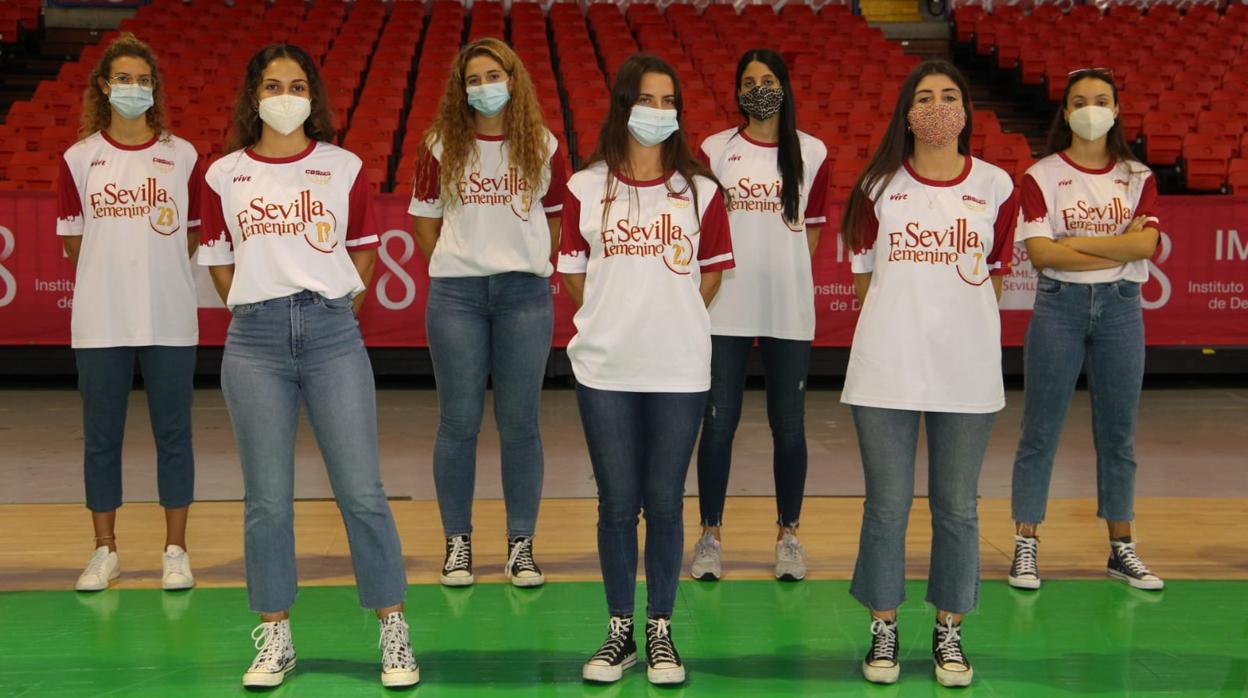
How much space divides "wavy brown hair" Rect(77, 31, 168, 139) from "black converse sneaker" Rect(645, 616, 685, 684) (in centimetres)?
251

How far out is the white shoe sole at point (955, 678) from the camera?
3.78 m

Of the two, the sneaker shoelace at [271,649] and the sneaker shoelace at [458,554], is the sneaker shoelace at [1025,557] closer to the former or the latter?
the sneaker shoelace at [458,554]

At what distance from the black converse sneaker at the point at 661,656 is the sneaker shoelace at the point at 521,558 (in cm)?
103

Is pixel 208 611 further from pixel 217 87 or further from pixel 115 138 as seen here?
pixel 217 87

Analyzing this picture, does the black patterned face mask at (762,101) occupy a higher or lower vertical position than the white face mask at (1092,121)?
higher

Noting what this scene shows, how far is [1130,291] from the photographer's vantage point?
4672 millimetres

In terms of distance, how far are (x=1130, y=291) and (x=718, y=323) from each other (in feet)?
4.84

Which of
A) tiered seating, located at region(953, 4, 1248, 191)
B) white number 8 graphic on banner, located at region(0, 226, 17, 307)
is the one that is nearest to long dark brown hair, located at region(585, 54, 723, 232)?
white number 8 graphic on banner, located at region(0, 226, 17, 307)

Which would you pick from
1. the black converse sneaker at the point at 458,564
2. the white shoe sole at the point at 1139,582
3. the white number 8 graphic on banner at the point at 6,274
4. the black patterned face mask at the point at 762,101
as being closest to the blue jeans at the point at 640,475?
the black converse sneaker at the point at 458,564

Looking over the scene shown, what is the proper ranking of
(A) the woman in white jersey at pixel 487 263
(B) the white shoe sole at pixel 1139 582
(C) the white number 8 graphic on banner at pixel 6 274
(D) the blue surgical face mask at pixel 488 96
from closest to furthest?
(D) the blue surgical face mask at pixel 488 96 < (A) the woman in white jersey at pixel 487 263 < (B) the white shoe sole at pixel 1139 582 < (C) the white number 8 graphic on banner at pixel 6 274

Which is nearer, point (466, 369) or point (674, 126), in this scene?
point (674, 126)

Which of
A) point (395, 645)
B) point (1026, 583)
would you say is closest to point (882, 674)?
point (1026, 583)

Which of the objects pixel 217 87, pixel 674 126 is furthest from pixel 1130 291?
pixel 217 87

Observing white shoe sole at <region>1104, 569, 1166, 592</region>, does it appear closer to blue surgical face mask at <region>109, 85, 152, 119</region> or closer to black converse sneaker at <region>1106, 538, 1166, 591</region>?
black converse sneaker at <region>1106, 538, 1166, 591</region>
